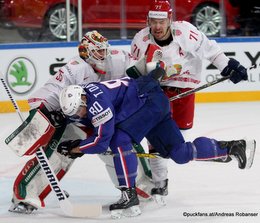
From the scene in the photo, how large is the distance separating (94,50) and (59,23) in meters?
3.37

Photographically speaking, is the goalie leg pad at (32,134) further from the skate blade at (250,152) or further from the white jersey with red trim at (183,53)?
the skate blade at (250,152)

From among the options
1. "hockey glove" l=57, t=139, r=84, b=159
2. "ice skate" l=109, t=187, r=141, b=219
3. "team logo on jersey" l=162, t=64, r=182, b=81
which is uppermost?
"team logo on jersey" l=162, t=64, r=182, b=81

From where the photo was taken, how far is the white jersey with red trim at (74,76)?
4.12 metres

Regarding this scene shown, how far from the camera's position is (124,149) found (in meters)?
3.88

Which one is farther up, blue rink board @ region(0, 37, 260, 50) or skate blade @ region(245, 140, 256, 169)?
blue rink board @ region(0, 37, 260, 50)

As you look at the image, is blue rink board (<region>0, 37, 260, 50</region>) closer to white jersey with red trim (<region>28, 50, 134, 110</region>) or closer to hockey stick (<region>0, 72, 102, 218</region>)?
white jersey with red trim (<region>28, 50, 134, 110</region>)

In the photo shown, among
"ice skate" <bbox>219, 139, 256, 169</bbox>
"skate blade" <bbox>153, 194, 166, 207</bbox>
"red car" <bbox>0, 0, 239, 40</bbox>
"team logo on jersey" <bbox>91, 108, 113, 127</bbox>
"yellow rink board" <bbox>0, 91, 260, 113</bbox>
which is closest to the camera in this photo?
"team logo on jersey" <bbox>91, 108, 113, 127</bbox>

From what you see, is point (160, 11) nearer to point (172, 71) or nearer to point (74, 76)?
point (172, 71)

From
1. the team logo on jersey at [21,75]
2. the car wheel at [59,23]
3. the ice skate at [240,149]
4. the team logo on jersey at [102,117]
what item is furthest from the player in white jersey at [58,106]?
the car wheel at [59,23]

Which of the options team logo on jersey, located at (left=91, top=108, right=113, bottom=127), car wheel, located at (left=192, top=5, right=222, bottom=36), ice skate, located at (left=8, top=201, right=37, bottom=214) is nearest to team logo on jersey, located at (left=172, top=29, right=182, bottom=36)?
team logo on jersey, located at (left=91, top=108, right=113, bottom=127)

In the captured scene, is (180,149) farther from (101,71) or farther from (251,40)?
(251,40)

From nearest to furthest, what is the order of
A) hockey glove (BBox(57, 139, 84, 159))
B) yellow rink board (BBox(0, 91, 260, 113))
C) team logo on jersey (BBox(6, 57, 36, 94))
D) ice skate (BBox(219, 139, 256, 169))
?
hockey glove (BBox(57, 139, 84, 159)) < ice skate (BBox(219, 139, 256, 169)) < team logo on jersey (BBox(6, 57, 36, 94)) < yellow rink board (BBox(0, 91, 260, 113))

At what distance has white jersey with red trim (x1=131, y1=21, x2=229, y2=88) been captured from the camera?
4.33 m

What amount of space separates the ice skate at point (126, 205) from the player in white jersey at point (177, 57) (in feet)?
0.93
